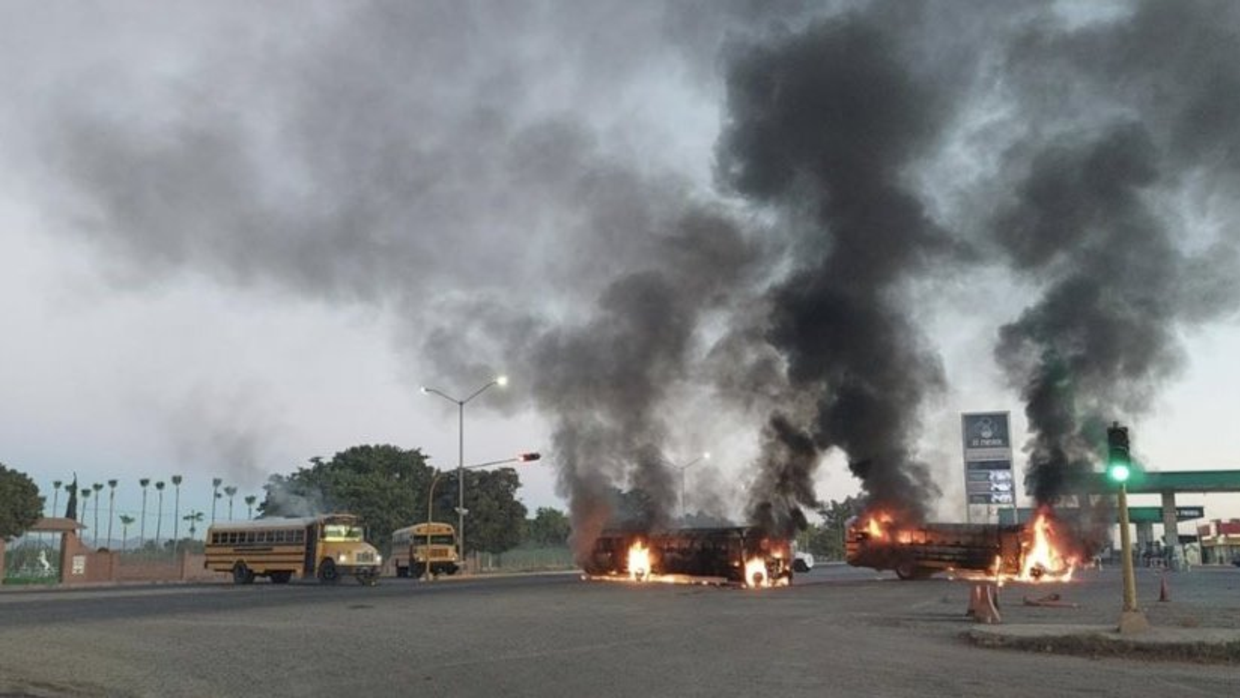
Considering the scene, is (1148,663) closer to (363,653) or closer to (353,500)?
(363,653)

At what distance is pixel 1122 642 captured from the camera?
13.4 meters

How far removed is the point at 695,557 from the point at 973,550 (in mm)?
10795

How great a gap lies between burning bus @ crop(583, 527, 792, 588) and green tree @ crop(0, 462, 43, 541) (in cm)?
3495

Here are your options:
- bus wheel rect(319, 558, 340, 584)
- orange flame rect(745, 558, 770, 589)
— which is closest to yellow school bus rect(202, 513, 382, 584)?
bus wheel rect(319, 558, 340, 584)

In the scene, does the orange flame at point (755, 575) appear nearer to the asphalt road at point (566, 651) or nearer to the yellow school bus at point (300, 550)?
the asphalt road at point (566, 651)

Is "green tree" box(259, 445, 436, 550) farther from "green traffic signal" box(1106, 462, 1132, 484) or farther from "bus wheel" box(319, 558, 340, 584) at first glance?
"green traffic signal" box(1106, 462, 1132, 484)

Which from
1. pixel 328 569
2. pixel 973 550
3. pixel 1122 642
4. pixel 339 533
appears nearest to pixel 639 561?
pixel 339 533

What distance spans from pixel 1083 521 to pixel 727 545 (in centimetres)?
1658

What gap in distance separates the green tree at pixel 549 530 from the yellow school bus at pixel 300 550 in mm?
61558

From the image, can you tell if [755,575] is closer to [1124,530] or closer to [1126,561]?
[1126,561]

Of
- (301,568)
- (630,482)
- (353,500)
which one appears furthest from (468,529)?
(301,568)

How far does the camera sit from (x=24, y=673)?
11305mm

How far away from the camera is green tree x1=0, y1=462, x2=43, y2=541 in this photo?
54.4 meters

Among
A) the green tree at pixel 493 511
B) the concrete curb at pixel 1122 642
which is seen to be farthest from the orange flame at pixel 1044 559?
the green tree at pixel 493 511
